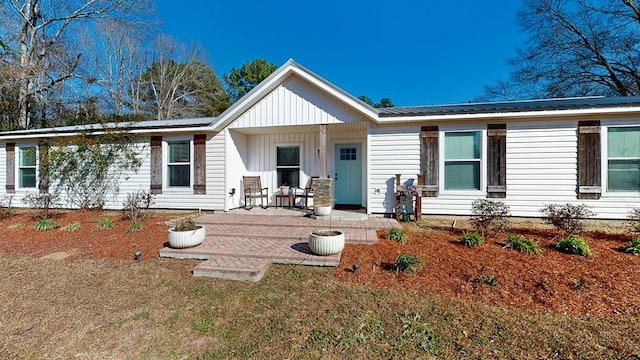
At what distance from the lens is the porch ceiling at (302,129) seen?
25.8 ft

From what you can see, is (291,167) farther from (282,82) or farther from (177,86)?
(177,86)

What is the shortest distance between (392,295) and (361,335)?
0.91m

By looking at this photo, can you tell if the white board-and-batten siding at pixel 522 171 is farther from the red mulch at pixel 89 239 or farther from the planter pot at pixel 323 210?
the red mulch at pixel 89 239

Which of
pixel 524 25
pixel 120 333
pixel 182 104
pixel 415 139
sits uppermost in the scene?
pixel 524 25

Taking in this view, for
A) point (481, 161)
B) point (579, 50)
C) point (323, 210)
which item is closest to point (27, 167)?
point (323, 210)

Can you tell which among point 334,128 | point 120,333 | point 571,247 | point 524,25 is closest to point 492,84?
point 524,25

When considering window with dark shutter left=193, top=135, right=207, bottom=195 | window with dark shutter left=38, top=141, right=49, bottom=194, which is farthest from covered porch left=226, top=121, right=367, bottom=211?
window with dark shutter left=38, top=141, right=49, bottom=194

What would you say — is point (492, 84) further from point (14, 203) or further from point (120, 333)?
point (14, 203)

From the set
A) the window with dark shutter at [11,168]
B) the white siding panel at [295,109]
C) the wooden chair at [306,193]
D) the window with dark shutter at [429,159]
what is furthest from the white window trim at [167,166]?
the window with dark shutter at [429,159]

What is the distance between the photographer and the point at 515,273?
3777 millimetres

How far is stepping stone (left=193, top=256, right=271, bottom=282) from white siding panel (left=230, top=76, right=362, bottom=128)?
4531 millimetres

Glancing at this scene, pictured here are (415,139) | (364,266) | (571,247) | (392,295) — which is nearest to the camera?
(392,295)

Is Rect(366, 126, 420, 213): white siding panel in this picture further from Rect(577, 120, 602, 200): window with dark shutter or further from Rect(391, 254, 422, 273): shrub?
Rect(577, 120, 602, 200): window with dark shutter

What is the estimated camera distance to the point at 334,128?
321 inches
